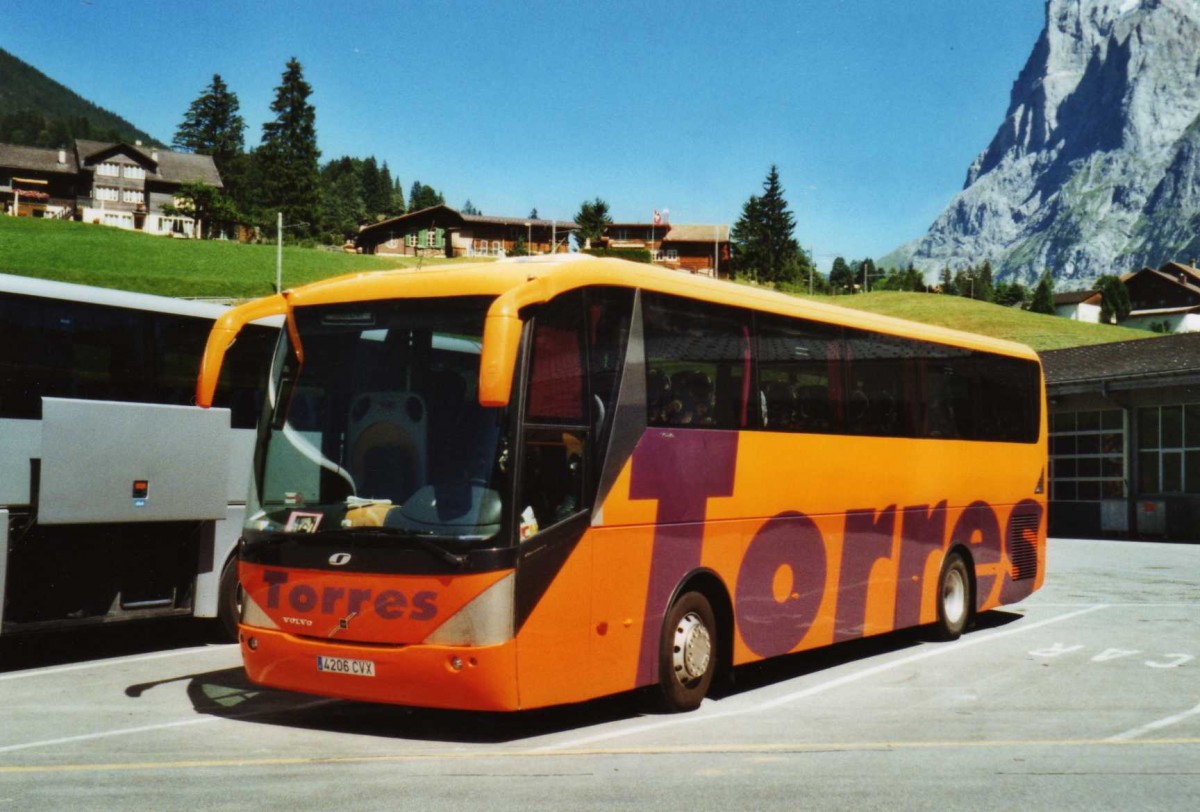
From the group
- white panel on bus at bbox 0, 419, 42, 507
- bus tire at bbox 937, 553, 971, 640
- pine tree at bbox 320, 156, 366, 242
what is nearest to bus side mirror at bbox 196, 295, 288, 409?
white panel on bus at bbox 0, 419, 42, 507

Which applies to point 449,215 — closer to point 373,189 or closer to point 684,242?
point 684,242

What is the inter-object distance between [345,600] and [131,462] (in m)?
4.00

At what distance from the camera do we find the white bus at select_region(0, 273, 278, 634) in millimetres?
10391

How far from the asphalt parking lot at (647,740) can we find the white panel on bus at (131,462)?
4.81 ft

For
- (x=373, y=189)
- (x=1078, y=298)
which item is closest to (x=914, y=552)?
(x=1078, y=298)

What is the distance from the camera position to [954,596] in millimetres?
14164

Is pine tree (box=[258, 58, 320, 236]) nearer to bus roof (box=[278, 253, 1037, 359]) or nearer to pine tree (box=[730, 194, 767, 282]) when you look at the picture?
pine tree (box=[730, 194, 767, 282])

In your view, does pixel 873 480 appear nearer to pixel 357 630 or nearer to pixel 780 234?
pixel 357 630

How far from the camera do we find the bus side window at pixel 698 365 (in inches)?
362

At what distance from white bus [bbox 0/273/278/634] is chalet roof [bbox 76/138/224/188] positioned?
12328 centimetres

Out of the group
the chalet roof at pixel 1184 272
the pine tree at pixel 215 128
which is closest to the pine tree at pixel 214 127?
the pine tree at pixel 215 128

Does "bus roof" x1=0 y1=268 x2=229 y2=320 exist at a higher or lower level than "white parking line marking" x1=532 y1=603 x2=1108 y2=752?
higher

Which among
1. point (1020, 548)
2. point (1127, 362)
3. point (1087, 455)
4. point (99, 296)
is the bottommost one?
point (1020, 548)

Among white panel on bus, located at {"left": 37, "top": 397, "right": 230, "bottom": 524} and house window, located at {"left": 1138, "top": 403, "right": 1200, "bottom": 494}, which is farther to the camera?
house window, located at {"left": 1138, "top": 403, "right": 1200, "bottom": 494}
